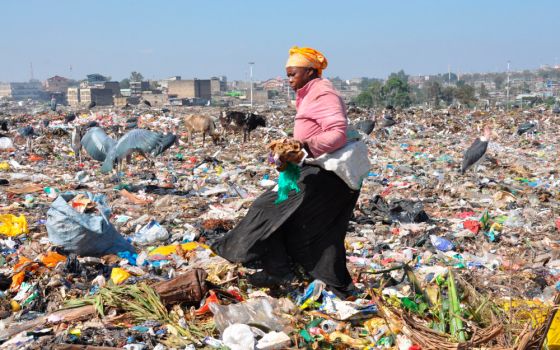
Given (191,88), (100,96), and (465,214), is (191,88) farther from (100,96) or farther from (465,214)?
(465,214)

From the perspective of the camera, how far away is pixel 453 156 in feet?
37.1

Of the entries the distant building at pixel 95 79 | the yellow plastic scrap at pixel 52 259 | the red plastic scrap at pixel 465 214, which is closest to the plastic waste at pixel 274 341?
the yellow plastic scrap at pixel 52 259

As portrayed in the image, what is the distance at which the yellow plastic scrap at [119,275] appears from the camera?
3668 mm

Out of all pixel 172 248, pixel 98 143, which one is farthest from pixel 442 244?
pixel 98 143

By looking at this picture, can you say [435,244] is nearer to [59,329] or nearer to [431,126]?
[59,329]

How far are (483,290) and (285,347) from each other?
5.04 feet

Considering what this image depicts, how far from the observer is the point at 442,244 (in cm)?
504

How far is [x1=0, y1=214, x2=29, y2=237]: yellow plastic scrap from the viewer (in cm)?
506

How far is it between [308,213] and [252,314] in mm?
574

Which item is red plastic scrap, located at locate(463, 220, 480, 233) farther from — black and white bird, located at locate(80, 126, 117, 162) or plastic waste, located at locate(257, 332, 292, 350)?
black and white bird, located at locate(80, 126, 117, 162)

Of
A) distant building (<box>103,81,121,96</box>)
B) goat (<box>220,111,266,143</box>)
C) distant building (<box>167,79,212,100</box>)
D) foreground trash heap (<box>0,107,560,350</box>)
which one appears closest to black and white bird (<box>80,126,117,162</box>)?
foreground trash heap (<box>0,107,560,350</box>)

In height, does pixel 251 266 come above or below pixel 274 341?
above

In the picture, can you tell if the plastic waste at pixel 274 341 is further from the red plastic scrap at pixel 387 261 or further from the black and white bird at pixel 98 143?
the black and white bird at pixel 98 143

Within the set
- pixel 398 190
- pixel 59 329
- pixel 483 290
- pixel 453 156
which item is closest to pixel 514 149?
pixel 453 156
